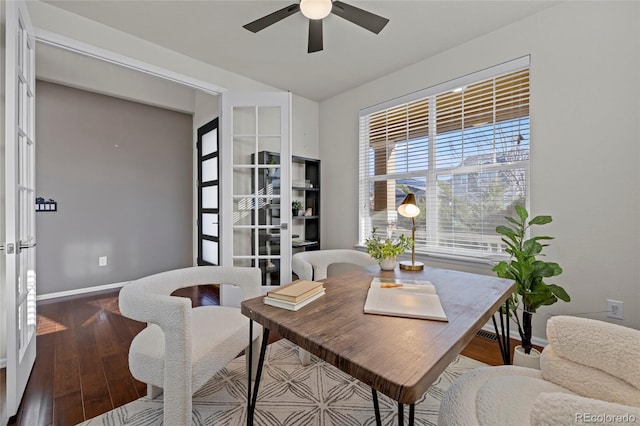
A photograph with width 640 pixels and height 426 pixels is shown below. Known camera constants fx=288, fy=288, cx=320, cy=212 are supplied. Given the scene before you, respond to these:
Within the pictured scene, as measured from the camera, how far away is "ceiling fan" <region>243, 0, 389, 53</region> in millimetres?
1671

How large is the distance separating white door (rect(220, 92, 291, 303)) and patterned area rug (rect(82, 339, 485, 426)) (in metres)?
1.30

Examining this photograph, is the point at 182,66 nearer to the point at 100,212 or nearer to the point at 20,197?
the point at 20,197

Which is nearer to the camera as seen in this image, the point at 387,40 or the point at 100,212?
the point at 387,40

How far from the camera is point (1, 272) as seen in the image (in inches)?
65.1

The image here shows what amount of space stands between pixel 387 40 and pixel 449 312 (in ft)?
8.12

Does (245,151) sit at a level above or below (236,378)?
above

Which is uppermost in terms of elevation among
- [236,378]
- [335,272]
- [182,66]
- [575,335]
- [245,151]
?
[182,66]

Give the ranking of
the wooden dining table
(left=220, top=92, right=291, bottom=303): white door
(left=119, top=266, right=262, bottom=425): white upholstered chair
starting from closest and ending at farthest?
the wooden dining table, (left=119, top=266, right=262, bottom=425): white upholstered chair, (left=220, top=92, right=291, bottom=303): white door

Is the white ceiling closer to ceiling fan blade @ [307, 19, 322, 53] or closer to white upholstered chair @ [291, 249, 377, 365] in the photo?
ceiling fan blade @ [307, 19, 322, 53]

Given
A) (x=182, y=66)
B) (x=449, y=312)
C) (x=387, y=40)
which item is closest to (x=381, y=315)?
(x=449, y=312)

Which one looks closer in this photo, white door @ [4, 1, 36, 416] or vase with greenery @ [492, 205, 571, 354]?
white door @ [4, 1, 36, 416]

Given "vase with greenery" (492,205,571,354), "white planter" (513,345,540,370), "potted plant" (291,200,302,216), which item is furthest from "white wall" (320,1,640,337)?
"potted plant" (291,200,302,216)

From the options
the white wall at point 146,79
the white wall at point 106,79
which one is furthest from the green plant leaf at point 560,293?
the white wall at point 106,79

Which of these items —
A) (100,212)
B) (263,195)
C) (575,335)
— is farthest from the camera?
(100,212)
